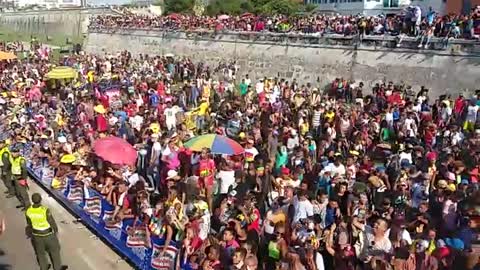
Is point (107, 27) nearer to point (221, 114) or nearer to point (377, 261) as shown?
point (221, 114)

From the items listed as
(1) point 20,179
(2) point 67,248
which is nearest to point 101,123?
(1) point 20,179

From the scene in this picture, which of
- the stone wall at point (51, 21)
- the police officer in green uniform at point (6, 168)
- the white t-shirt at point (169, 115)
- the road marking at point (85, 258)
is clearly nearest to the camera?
the road marking at point (85, 258)

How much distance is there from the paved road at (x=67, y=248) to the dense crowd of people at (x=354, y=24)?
1337cm

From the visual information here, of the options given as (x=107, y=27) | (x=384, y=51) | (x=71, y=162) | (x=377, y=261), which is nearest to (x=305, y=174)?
(x=377, y=261)

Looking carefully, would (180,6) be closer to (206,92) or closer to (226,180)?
(206,92)

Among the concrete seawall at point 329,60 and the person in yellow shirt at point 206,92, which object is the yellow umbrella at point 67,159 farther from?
the concrete seawall at point 329,60

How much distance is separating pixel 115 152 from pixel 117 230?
2170mm

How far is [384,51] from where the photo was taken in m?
22.4

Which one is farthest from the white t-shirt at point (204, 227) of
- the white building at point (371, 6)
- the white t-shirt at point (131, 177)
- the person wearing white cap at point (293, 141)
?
the white building at point (371, 6)

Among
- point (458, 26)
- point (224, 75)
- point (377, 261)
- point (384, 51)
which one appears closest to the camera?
point (377, 261)

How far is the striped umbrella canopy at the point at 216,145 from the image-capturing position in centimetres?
1227

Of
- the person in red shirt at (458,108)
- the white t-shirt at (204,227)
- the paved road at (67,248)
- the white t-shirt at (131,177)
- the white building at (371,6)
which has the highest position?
the white building at (371,6)

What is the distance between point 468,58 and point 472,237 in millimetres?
12879

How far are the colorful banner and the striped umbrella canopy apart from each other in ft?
6.97
